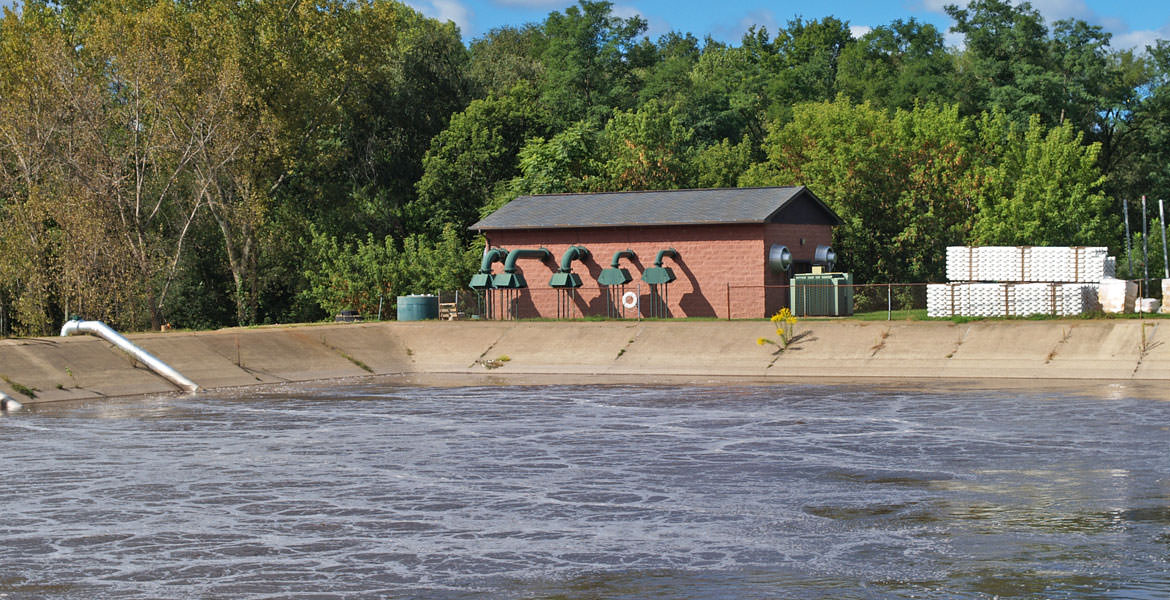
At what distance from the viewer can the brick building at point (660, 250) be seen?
1909 inches

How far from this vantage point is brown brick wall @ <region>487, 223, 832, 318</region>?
48344 millimetres

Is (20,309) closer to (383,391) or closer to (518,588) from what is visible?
(383,391)

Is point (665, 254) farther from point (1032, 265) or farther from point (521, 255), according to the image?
point (1032, 265)

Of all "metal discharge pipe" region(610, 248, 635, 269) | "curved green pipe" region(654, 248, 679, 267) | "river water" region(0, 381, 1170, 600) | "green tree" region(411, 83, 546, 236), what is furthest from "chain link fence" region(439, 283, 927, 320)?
"river water" region(0, 381, 1170, 600)

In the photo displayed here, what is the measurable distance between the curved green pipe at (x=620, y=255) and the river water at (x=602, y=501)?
18222 mm

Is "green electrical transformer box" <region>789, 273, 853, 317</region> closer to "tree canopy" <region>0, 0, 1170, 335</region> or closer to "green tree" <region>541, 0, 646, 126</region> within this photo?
"tree canopy" <region>0, 0, 1170, 335</region>

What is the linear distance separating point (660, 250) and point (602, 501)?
31444 millimetres

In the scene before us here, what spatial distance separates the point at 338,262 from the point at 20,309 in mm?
13857

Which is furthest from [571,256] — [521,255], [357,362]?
[357,362]

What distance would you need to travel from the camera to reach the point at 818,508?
18156mm

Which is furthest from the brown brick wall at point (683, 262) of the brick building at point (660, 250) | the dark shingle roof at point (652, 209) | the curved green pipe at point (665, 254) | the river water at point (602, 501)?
the river water at point (602, 501)

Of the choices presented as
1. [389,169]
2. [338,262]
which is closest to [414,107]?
[389,169]

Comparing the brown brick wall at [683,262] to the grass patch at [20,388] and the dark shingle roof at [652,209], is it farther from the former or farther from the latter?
the grass patch at [20,388]

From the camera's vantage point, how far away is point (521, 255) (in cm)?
5212
